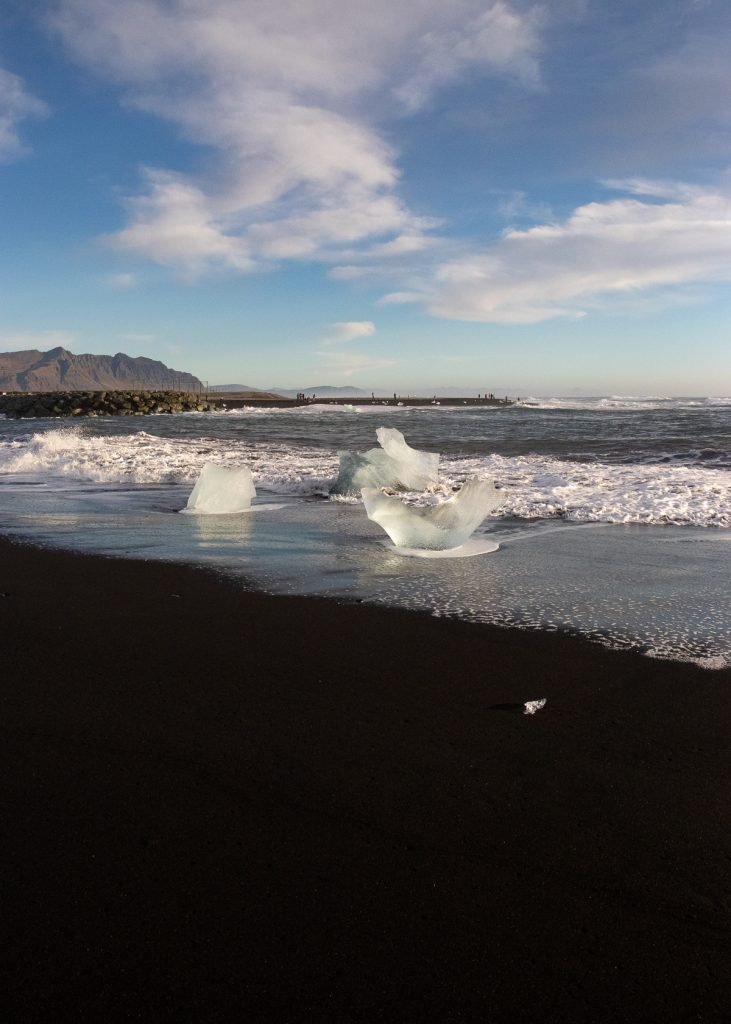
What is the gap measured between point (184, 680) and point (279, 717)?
0.63 m

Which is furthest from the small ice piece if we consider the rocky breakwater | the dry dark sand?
the rocky breakwater

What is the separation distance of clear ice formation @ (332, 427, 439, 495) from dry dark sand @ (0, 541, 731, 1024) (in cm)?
687

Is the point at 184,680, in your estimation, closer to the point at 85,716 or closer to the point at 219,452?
the point at 85,716

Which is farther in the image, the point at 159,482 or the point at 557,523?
the point at 159,482

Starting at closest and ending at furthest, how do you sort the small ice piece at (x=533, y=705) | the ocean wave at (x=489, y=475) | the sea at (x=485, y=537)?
1. the small ice piece at (x=533, y=705)
2. the sea at (x=485, y=537)
3. the ocean wave at (x=489, y=475)

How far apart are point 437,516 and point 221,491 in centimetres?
352

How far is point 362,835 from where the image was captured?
214cm

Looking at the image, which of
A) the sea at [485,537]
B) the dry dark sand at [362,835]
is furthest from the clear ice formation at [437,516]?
the dry dark sand at [362,835]

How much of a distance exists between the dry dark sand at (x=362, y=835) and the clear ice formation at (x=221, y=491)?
525 cm

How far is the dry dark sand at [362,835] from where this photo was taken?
5.32 feet

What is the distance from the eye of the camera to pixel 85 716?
9.58 ft

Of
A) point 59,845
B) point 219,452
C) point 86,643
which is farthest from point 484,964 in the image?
point 219,452

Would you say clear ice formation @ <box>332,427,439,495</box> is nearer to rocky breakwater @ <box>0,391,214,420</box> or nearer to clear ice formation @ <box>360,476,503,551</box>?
clear ice formation @ <box>360,476,503,551</box>

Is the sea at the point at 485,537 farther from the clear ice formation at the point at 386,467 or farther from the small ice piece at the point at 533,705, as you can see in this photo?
the small ice piece at the point at 533,705
